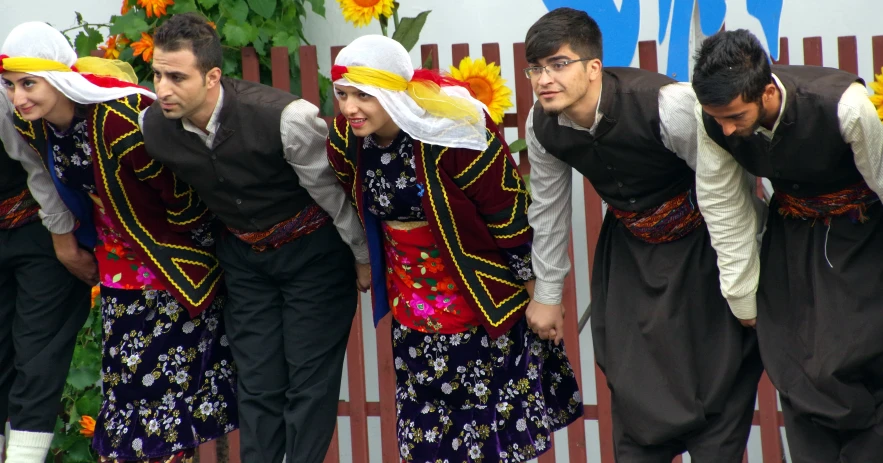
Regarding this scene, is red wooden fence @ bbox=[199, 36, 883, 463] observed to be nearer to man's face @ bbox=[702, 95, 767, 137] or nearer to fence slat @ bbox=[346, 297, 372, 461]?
fence slat @ bbox=[346, 297, 372, 461]

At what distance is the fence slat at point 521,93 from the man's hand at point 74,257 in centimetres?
170

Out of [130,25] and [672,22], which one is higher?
[130,25]

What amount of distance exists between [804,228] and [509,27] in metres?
2.04

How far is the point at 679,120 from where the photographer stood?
3.24 m

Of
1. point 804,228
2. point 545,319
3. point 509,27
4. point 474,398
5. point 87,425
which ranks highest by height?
point 509,27

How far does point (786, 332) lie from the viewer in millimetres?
3273

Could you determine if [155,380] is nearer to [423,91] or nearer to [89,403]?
[89,403]

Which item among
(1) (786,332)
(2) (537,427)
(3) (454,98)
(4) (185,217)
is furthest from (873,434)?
(4) (185,217)

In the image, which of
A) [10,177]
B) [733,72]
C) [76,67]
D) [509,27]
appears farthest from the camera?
[509,27]

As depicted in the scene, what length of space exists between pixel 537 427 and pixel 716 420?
1.91 feet

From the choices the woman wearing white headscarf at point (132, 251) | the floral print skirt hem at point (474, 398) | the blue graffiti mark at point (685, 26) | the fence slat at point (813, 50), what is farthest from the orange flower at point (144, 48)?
the fence slat at point (813, 50)

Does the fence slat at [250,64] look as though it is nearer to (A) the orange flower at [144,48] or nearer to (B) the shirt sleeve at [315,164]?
(A) the orange flower at [144,48]

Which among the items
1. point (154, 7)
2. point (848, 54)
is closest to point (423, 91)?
point (848, 54)

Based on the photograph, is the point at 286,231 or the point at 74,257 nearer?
the point at 286,231
